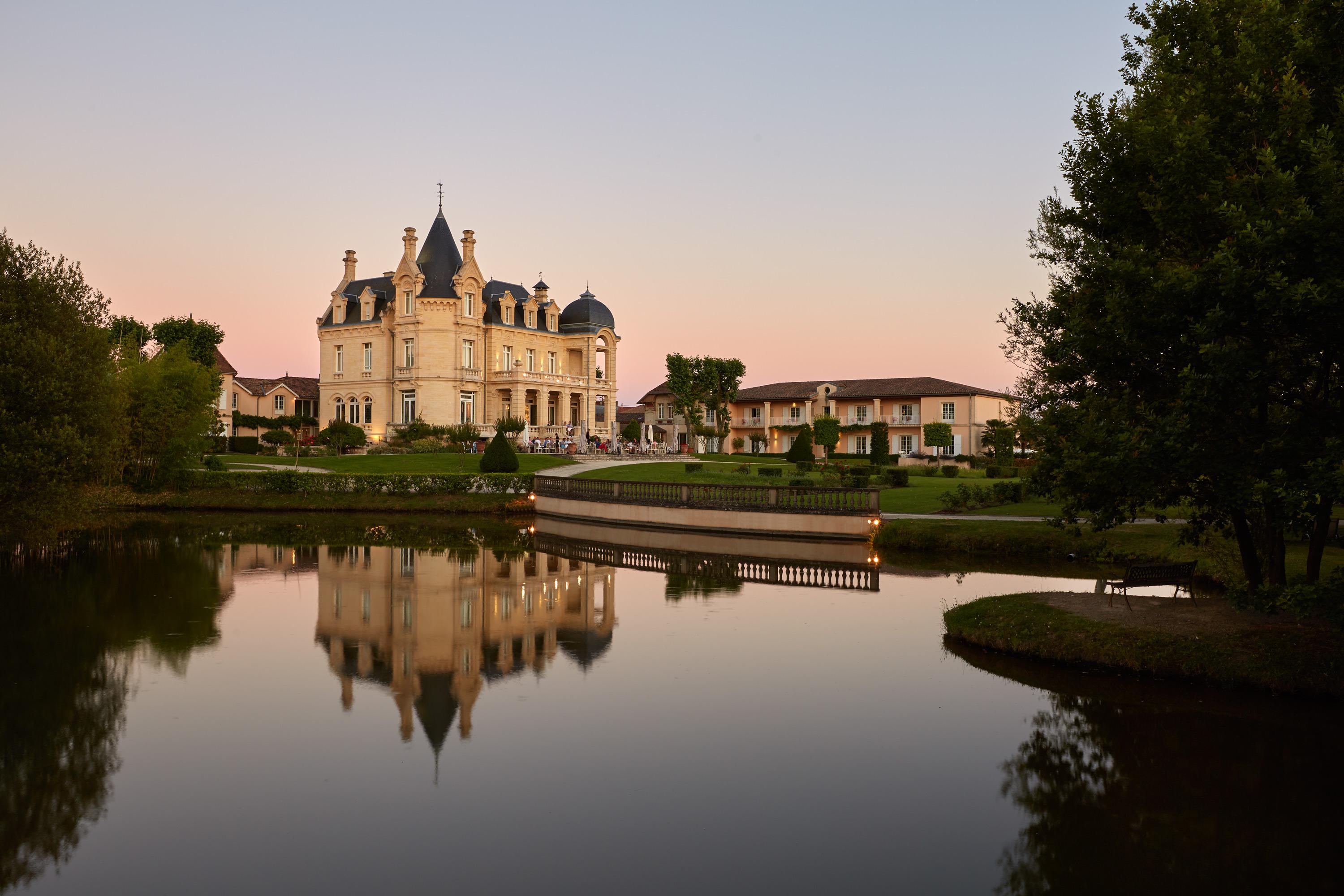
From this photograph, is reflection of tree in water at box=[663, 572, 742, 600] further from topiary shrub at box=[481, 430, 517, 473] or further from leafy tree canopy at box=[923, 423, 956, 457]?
leafy tree canopy at box=[923, 423, 956, 457]

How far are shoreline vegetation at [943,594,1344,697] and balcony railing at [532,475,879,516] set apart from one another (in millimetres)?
13471

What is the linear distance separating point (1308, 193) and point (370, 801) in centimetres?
1216

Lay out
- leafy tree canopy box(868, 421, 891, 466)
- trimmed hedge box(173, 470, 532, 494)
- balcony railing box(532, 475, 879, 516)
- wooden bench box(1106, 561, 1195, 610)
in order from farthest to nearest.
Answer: leafy tree canopy box(868, 421, 891, 466) < trimmed hedge box(173, 470, 532, 494) < balcony railing box(532, 475, 879, 516) < wooden bench box(1106, 561, 1195, 610)

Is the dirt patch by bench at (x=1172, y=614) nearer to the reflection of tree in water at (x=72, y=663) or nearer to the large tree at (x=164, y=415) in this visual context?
the reflection of tree in water at (x=72, y=663)

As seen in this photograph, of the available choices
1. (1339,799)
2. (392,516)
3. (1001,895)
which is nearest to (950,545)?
(1339,799)

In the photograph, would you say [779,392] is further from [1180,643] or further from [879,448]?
[1180,643]

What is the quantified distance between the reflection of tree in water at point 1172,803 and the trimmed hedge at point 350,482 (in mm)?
34266

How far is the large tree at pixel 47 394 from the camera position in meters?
20.3

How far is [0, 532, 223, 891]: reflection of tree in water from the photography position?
802 centimetres

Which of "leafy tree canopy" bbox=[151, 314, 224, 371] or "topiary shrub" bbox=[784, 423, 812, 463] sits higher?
"leafy tree canopy" bbox=[151, 314, 224, 371]

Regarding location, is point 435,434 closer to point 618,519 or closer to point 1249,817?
point 618,519

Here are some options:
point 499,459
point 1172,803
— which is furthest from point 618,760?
point 499,459

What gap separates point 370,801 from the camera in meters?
8.41

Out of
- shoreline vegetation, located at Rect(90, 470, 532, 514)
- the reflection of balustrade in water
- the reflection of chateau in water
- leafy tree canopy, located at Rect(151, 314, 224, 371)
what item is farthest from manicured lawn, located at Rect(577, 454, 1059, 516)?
leafy tree canopy, located at Rect(151, 314, 224, 371)
